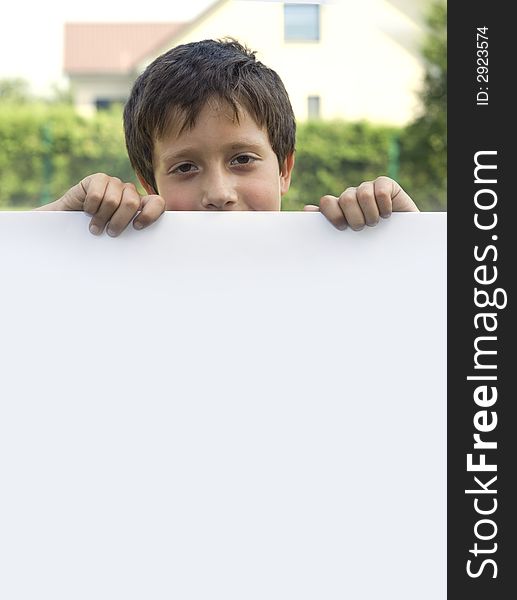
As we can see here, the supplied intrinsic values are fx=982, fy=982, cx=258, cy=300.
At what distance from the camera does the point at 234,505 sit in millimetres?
811

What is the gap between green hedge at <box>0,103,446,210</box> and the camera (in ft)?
44.9

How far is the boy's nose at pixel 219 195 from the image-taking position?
1.26m

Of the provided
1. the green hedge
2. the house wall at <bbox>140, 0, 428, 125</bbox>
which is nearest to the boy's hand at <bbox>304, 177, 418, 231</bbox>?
the green hedge

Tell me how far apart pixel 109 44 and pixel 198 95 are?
27694mm

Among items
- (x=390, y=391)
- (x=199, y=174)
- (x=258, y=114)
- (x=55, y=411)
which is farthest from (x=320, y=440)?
(x=258, y=114)

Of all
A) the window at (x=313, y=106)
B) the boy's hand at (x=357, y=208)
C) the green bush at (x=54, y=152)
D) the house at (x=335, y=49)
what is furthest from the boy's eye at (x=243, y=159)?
the window at (x=313, y=106)

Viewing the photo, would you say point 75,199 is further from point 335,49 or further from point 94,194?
point 335,49

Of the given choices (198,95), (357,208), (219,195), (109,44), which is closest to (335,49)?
(109,44)

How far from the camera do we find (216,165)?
1.29 meters

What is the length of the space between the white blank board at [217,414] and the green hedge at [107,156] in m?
12.5

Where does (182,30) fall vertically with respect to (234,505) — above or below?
above

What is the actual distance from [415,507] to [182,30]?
23.3 m

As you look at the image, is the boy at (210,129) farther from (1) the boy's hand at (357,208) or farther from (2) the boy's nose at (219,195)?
(1) the boy's hand at (357,208)

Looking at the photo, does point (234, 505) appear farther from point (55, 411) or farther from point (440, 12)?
point (440, 12)
